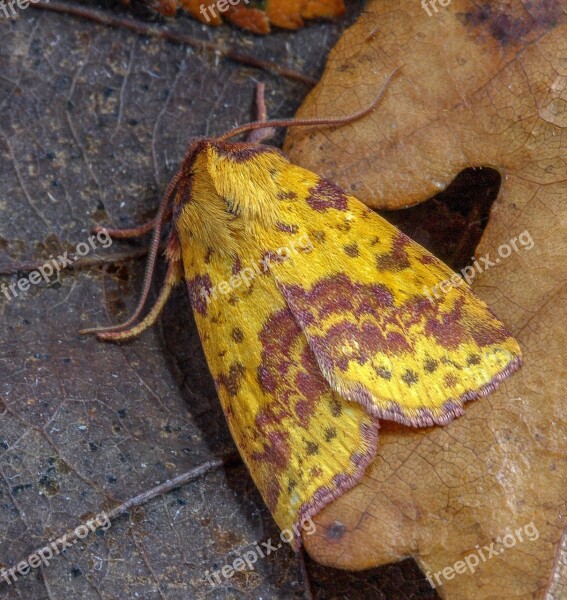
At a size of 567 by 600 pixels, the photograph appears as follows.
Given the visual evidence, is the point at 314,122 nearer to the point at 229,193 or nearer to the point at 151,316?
the point at 229,193

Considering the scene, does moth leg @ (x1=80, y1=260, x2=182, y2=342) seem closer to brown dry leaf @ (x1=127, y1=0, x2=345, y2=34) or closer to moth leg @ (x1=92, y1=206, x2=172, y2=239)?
moth leg @ (x1=92, y1=206, x2=172, y2=239)

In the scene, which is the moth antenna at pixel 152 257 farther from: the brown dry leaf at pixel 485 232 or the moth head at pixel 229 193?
the brown dry leaf at pixel 485 232

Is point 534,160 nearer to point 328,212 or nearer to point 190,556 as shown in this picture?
point 328,212

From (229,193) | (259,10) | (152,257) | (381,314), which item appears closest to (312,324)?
(381,314)

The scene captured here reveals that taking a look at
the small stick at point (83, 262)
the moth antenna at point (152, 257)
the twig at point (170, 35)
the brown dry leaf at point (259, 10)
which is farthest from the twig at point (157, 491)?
the brown dry leaf at point (259, 10)

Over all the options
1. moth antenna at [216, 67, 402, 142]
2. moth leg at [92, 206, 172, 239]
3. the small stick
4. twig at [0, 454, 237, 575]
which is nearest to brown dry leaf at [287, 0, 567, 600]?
moth antenna at [216, 67, 402, 142]

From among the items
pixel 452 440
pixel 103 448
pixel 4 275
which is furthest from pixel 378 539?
pixel 4 275
